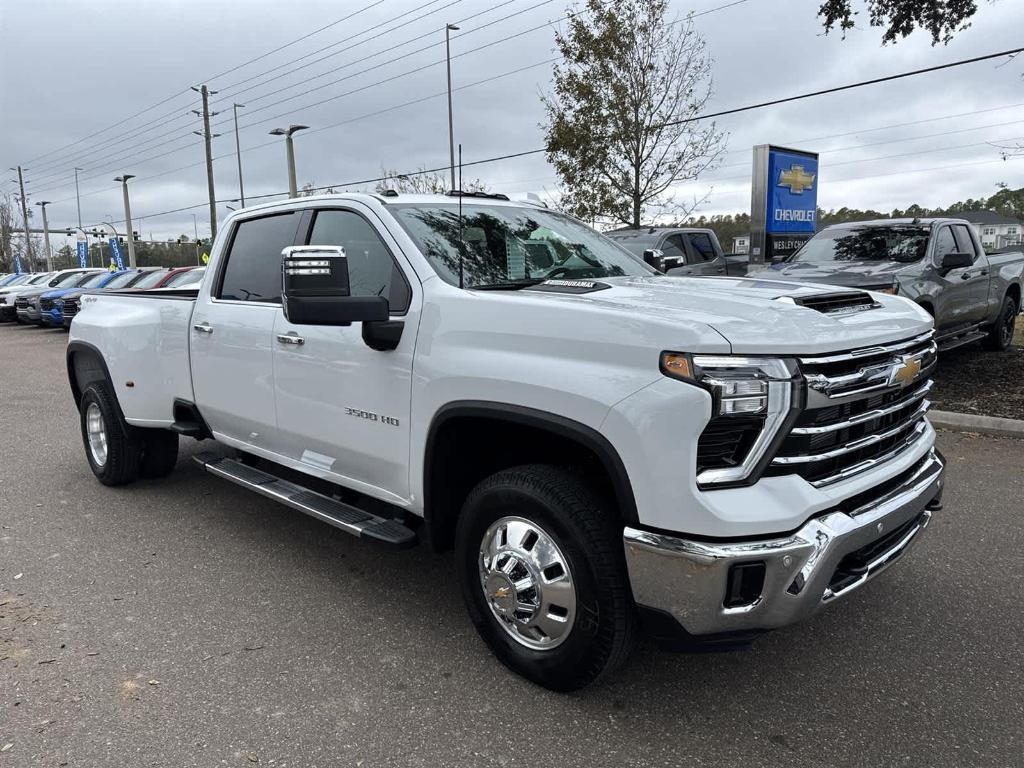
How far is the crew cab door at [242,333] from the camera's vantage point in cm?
410

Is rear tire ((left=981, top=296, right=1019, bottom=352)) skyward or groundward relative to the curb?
skyward

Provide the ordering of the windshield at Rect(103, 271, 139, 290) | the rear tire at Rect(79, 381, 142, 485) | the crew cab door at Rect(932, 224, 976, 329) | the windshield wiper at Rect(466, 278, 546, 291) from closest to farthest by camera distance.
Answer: the windshield wiper at Rect(466, 278, 546, 291)
the rear tire at Rect(79, 381, 142, 485)
the crew cab door at Rect(932, 224, 976, 329)
the windshield at Rect(103, 271, 139, 290)

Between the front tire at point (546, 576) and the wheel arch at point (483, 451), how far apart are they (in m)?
0.15

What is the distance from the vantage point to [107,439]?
5.48m

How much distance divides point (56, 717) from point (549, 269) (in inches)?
106

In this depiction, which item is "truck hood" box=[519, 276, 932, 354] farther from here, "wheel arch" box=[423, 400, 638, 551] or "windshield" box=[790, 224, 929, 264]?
"windshield" box=[790, 224, 929, 264]

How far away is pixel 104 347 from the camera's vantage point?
534 cm

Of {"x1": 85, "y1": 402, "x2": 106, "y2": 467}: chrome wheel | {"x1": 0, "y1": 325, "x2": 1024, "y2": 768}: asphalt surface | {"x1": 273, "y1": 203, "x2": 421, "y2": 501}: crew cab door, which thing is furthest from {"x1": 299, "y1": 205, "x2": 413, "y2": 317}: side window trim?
{"x1": 85, "y1": 402, "x2": 106, "y2": 467}: chrome wheel

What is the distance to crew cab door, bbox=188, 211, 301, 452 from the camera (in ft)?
13.4

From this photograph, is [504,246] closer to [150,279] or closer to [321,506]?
[321,506]

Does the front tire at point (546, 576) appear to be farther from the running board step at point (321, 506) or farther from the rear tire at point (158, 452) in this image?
the rear tire at point (158, 452)

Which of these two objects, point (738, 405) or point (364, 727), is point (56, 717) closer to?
point (364, 727)

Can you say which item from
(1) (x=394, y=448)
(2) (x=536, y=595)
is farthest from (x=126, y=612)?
(2) (x=536, y=595)

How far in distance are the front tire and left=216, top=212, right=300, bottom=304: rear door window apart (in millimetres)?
1885
